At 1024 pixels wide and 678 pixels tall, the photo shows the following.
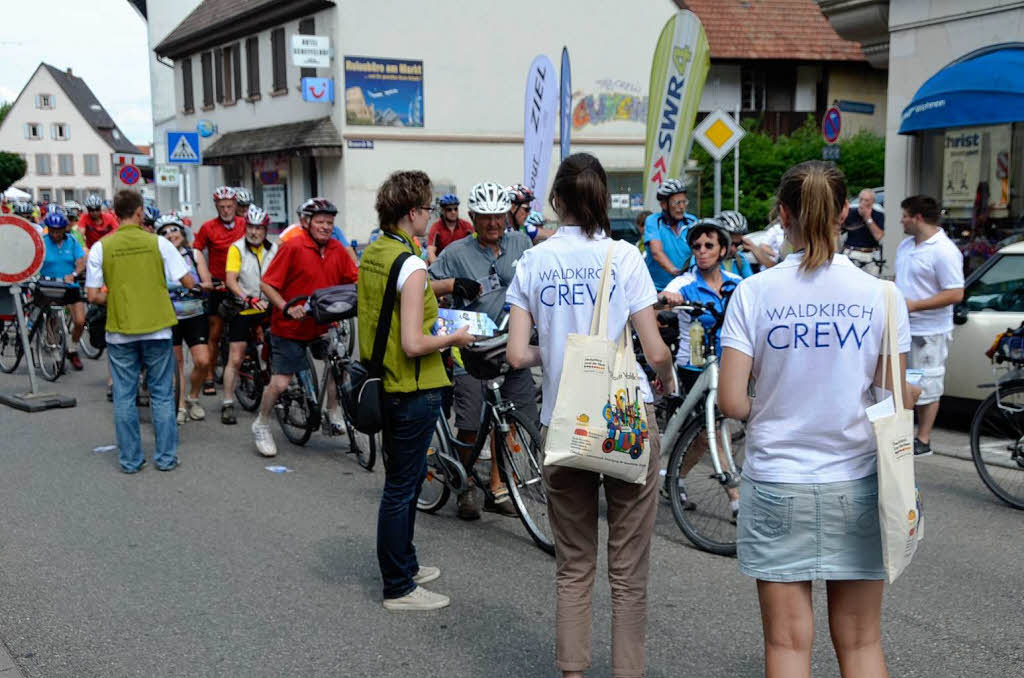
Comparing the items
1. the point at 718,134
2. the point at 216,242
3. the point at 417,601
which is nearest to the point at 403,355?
the point at 417,601

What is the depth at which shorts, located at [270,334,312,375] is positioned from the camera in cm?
795

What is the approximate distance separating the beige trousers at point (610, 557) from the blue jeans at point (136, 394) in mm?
4901

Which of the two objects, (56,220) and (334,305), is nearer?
(334,305)

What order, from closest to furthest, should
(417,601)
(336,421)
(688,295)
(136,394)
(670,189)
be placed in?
1. (417,601)
2. (688,295)
3. (136,394)
4. (336,421)
5. (670,189)

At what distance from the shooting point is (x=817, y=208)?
275 centimetres

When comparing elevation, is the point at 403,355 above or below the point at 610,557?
above

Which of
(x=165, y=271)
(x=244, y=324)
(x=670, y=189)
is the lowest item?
(x=244, y=324)

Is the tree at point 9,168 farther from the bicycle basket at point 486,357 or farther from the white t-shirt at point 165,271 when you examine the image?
the bicycle basket at point 486,357

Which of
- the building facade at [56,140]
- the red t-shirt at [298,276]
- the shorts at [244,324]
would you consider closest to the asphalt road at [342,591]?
the red t-shirt at [298,276]

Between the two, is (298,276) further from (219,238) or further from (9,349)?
(9,349)

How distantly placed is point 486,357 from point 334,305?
5.40 feet

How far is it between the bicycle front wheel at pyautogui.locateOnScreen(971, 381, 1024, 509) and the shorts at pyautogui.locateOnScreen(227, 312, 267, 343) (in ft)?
19.5

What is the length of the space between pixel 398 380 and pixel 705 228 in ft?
7.50

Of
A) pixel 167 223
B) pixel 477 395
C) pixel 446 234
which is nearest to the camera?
pixel 477 395
